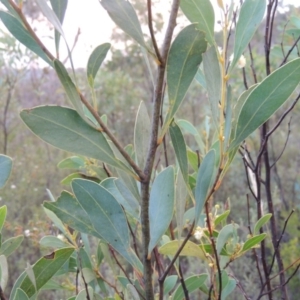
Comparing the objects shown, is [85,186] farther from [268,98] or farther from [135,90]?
[135,90]

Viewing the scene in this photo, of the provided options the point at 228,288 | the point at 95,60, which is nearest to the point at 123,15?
the point at 95,60

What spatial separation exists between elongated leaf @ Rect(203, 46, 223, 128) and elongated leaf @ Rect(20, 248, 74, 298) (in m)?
0.25

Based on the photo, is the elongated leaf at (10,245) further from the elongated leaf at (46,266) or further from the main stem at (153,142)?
the main stem at (153,142)

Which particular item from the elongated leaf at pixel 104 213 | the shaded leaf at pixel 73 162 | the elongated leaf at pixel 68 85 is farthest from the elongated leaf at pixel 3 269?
the shaded leaf at pixel 73 162

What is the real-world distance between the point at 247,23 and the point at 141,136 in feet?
0.62

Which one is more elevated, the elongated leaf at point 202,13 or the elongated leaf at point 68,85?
the elongated leaf at point 202,13

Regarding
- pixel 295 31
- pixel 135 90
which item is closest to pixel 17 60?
pixel 135 90

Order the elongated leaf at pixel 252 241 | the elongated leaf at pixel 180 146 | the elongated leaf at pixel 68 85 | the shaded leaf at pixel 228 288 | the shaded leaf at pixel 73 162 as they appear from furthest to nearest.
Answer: the shaded leaf at pixel 73 162, the shaded leaf at pixel 228 288, the elongated leaf at pixel 252 241, the elongated leaf at pixel 180 146, the elongated leaf at pixel 68 85

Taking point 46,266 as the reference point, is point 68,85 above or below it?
above

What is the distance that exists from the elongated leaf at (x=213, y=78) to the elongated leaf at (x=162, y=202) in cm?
9

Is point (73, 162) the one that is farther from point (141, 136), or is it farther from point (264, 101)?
point (264, 101)

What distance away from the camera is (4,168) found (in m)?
0.57

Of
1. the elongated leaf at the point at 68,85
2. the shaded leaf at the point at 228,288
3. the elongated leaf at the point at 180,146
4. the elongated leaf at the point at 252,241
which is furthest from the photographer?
the shaded leaf at the point at 228,288

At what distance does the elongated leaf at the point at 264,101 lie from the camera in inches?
19.5
